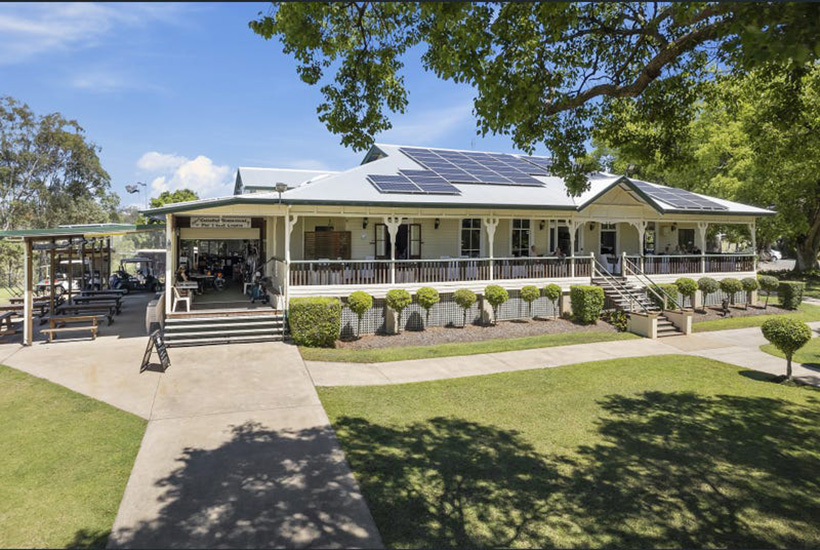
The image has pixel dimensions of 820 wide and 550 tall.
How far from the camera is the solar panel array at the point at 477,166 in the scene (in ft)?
66.4

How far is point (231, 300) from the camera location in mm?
18109

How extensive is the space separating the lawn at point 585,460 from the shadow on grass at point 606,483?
20mm

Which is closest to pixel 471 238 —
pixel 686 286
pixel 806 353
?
pixel 686 286

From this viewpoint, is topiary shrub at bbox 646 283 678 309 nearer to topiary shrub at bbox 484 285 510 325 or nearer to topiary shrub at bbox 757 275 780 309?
topiary shrub at bbox 757 275 780 309

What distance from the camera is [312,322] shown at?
1379 cm

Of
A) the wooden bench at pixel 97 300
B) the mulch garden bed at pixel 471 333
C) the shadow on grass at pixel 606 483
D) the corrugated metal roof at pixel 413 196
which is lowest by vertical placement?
the shadow on grass at pixel 606 483

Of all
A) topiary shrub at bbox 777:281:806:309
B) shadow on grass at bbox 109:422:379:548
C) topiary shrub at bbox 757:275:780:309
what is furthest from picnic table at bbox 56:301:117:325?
topiary shrub at bbox 777:281:806:309

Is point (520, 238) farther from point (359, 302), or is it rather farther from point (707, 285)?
point (359, 302)

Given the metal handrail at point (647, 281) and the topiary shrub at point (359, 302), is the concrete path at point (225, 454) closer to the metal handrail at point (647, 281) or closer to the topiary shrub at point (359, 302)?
the topiary shrub at point (359, 302)

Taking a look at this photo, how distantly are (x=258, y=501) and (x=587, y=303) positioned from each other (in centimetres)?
1492

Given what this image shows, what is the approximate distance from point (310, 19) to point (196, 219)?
1199cm

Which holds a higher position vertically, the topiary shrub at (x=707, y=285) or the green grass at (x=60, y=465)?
the topiary shrub at (x=707, y=285)

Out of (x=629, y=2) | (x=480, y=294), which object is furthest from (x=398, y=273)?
(x=629, y=2)

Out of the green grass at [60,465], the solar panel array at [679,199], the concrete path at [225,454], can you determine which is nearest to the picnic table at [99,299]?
the concrete path at [225,454]
